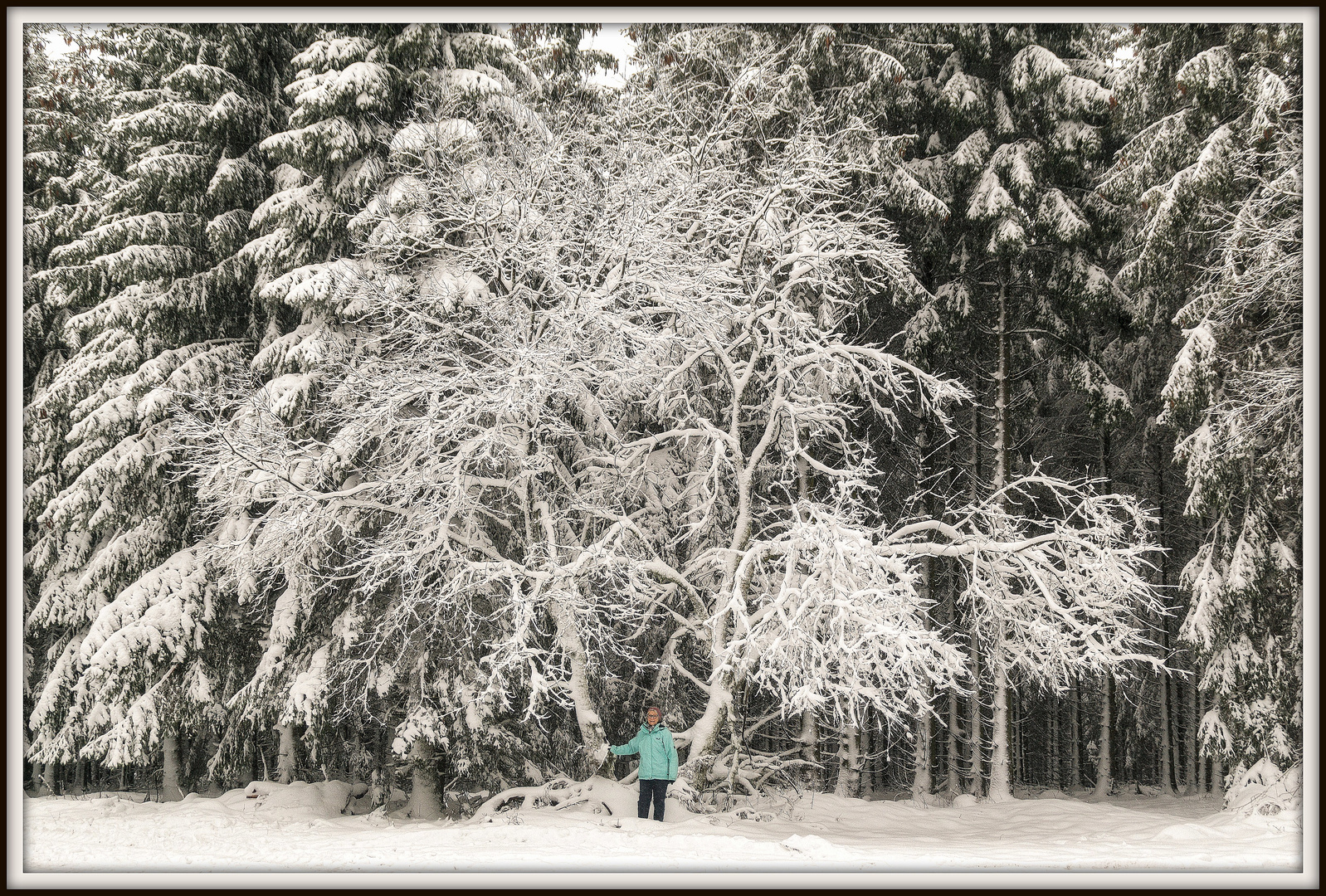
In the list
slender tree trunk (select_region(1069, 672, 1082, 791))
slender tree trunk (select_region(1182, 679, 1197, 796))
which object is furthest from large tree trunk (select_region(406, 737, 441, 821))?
slender tree trunk (select_region(1182, 679, 1197, 796))

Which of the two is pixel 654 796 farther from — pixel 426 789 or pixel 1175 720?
pixel 1175 720

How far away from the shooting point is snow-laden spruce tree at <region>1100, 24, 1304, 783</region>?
1105 cm

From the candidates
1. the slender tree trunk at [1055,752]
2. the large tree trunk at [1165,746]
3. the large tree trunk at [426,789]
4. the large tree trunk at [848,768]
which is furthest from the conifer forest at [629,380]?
the slender tree trunk at [1055,752]

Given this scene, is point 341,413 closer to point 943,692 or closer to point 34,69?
point 34,69

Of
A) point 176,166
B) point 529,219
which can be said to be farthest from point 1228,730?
point 176,166

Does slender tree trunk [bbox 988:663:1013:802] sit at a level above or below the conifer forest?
below

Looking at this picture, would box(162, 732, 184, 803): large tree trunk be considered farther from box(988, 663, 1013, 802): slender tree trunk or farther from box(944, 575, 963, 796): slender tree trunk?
box(988, 663, 1013, 802): slender tree trunk

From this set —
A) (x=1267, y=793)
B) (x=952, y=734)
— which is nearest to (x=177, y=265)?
(x=952, y=734)

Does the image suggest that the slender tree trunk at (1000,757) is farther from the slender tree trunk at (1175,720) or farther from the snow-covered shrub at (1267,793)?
the slender tree trunk at (1175,720)

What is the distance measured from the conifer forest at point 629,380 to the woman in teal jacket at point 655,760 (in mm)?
894

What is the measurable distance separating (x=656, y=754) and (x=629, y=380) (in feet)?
13.4

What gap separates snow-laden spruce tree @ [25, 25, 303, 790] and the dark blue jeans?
828cm

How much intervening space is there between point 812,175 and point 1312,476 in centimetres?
611

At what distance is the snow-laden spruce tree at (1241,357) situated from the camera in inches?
435
